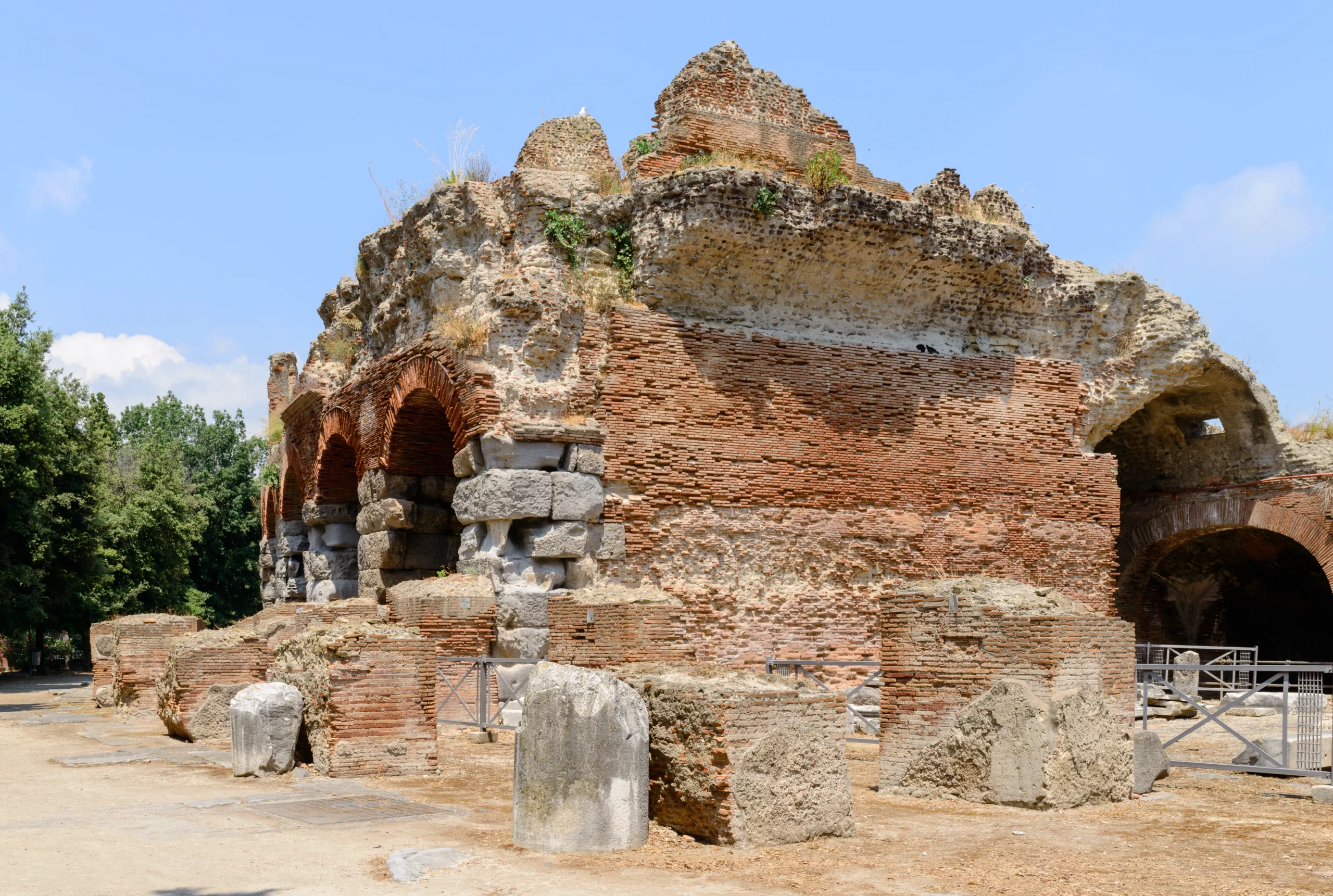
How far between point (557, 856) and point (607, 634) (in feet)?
16.6

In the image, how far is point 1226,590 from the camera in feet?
66.5

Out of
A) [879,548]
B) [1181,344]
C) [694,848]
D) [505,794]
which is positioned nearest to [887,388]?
[879,548]

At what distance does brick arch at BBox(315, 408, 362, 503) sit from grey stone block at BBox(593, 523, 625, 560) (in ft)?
18.8

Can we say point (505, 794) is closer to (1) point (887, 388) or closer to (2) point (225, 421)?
(1) point (887, 388)

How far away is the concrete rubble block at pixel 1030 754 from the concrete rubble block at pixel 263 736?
4.17m

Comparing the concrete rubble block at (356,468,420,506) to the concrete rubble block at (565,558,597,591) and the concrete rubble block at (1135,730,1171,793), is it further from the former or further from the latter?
the concrete rubble block at (1135,730,1171,793)

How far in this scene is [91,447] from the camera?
76.9ft

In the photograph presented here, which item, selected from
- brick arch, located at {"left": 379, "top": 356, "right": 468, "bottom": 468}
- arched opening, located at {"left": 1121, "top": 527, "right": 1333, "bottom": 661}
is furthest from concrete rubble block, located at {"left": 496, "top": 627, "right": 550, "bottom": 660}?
arched opening, located at {"left": 1121, "top": 527, "right": 1333, "bottom": 661}

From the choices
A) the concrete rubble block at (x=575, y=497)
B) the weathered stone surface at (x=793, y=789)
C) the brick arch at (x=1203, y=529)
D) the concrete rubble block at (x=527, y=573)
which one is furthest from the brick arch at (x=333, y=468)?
the brick arch at (x=1203, y=529)

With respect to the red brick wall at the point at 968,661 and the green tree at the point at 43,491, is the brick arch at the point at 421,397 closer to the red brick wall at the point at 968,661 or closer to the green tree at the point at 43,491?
the red brick wall at the point at 968,661

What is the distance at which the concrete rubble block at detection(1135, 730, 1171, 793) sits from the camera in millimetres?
8211

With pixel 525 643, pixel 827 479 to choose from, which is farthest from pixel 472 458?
pixel 827 479

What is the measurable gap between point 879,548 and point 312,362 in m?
8.68

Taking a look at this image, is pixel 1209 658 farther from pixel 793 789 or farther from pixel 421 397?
pixel 793 789
